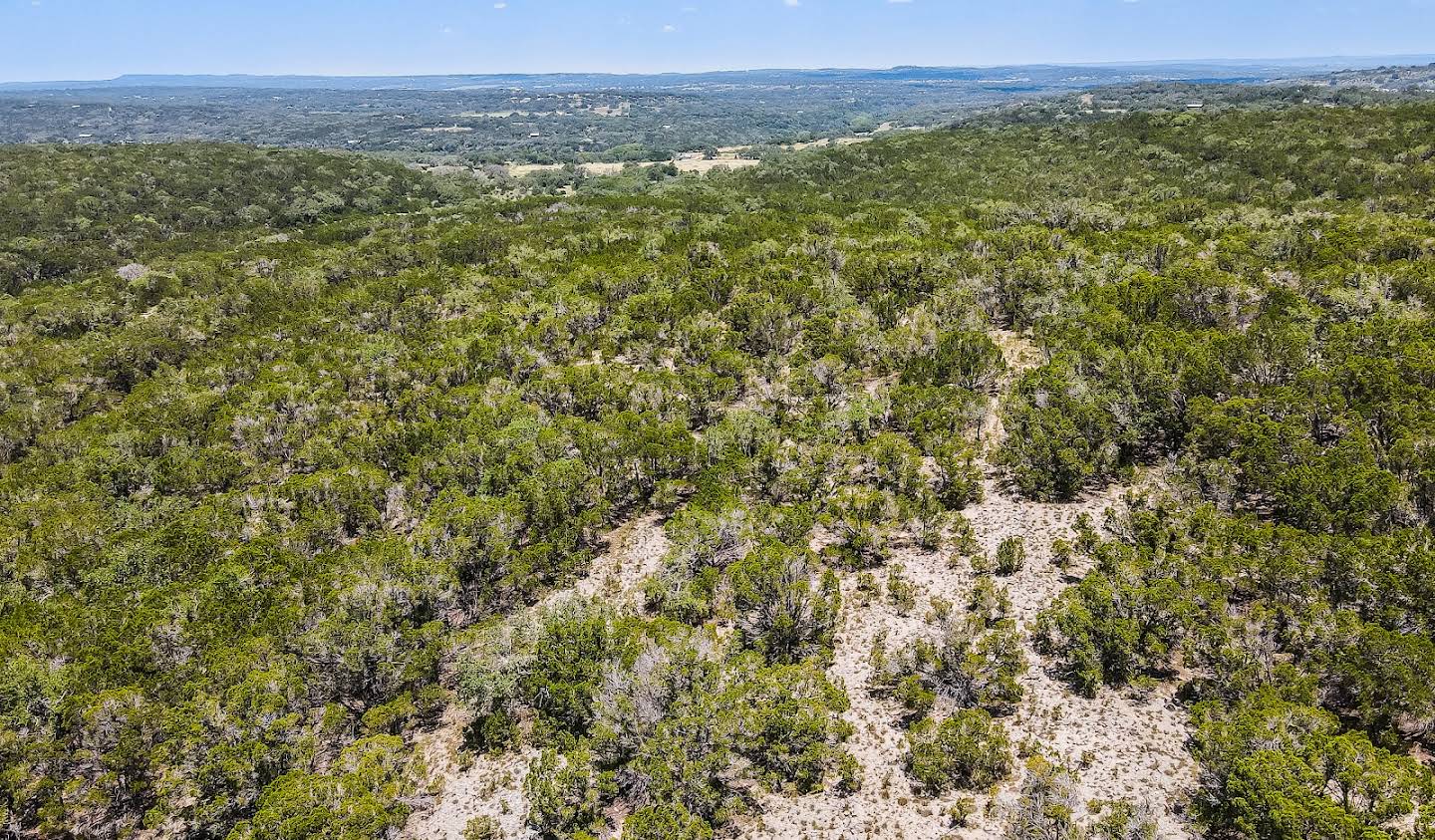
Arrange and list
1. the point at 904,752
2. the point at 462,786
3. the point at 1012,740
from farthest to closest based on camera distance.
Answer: the point at 462,786 → the point at 904,752 → the point at 1012,740

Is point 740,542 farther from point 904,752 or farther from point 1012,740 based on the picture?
point 1012,740

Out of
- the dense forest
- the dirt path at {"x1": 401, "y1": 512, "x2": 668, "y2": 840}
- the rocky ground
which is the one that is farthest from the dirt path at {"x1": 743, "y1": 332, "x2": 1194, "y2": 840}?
the dirt path at {"x1": 401, "y1": 512, "x2": 668, "y2": 840}

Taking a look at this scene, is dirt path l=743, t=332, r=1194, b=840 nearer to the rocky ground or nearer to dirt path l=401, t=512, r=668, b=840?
the rocky ground

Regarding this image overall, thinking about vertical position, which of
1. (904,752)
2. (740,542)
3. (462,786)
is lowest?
(462,786)

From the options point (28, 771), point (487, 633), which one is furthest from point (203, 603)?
point (487, 633)

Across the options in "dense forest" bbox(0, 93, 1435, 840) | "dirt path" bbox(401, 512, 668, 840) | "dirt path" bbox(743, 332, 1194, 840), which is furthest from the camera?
"dirt path" bbox(401, 512, 668, 840)

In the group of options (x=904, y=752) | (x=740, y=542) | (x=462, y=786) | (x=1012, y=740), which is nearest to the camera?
(x=1012, y=740)

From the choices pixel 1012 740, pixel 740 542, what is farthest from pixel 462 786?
pixel 1012 740

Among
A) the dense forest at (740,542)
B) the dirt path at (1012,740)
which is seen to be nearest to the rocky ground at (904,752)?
the dirt path at (1012,740)

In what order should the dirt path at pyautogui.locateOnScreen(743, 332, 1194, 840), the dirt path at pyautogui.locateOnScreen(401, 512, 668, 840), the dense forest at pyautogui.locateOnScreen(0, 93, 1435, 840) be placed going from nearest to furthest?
the dirt path at pyautogui.locateOnScreen(743, 332, 1194, 840) → the dense forest at pyautogui.locateOnScreen(0, 93, 1435, 840) → the dirt path at pyautogui.locateOnScreen(401, 512, 668, 840)
